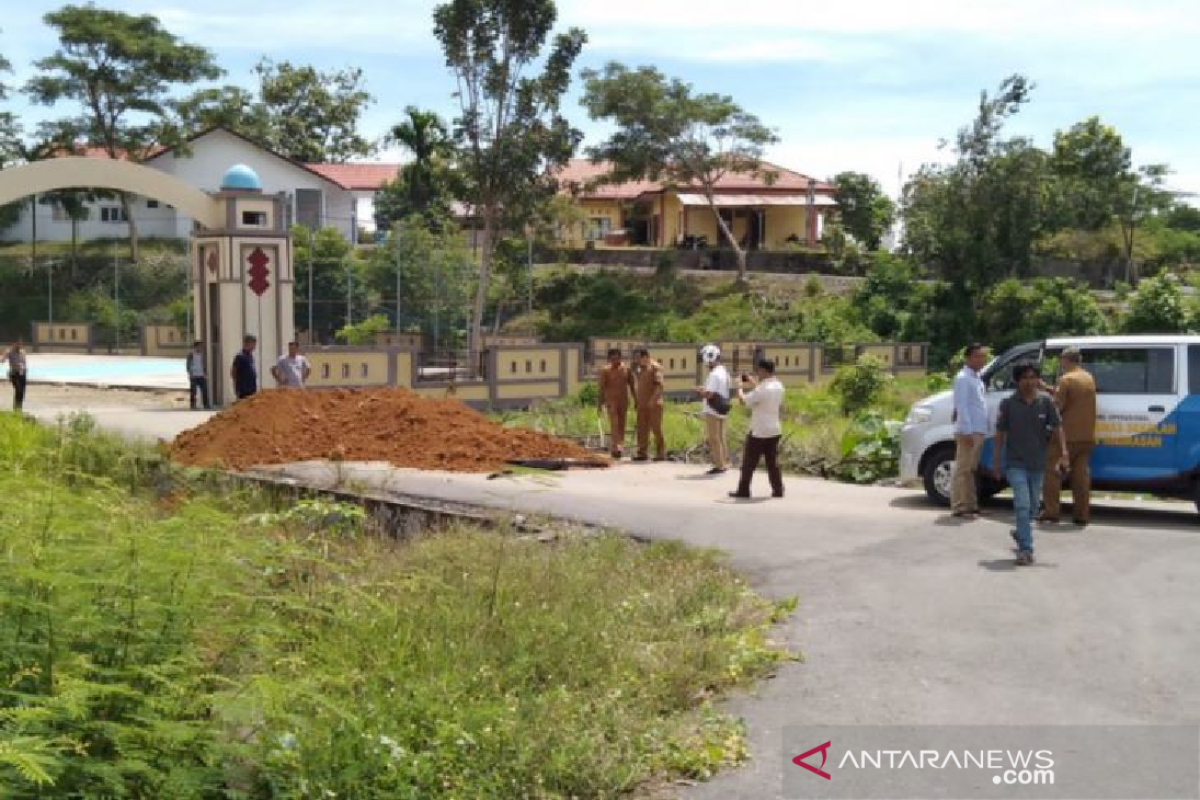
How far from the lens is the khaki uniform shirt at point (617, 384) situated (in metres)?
18.8

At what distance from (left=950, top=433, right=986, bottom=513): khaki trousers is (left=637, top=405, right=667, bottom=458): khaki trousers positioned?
5869mm

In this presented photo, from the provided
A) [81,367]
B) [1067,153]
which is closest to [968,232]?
[1067,153]

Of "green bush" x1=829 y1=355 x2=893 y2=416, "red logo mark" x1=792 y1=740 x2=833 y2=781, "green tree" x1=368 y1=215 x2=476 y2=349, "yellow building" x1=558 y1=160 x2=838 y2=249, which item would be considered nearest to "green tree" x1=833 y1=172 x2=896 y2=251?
"yellow building" x1=558 y1=160 x2=838 y2=249

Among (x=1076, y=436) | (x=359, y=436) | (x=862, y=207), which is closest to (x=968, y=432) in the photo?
(x=1076, y=436)

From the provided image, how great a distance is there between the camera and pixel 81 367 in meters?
43.6

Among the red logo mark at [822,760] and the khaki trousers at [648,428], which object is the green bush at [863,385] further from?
the red logo mark at [822,760]

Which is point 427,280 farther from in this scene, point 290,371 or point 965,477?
point 965,477

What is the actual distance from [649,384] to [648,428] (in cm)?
88

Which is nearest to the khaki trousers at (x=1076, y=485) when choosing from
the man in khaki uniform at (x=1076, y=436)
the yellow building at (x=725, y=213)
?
the man in khaki uniform at (x=1076, y=436)

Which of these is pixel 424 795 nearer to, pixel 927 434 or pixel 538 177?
pixel 927 434

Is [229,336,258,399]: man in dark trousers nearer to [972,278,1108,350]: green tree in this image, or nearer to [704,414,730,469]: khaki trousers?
[704,414,730,469]: khaki trousers

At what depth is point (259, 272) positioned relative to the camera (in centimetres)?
2734

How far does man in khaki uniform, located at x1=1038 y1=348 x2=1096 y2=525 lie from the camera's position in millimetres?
13195

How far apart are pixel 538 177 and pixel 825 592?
35.6m
